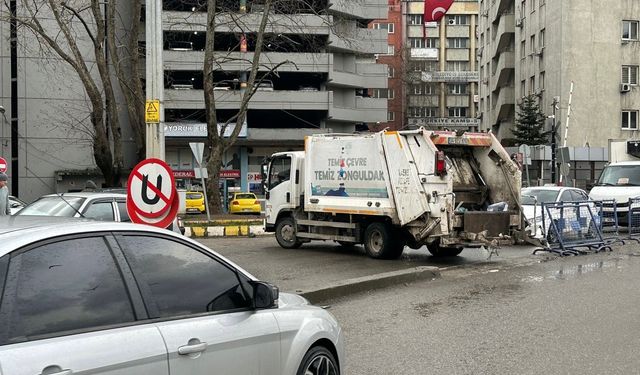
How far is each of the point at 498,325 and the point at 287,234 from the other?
930 cm

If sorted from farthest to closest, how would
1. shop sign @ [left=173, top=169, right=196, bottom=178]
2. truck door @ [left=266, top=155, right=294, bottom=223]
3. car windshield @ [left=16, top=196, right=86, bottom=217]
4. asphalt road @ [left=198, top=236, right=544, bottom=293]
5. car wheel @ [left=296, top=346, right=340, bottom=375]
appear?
shop sign @ [left=173, top=169, right=196, bottom=178], truck door @ [left=266, top=155, right=294, bottom=223], asphalt road @ [left=198, top=236, right=544, bottom=293], car windshield @ [left=16, top=196, right=86, bottom=217], car wheel @ [left=296, top=346, right=340, bottom=375]

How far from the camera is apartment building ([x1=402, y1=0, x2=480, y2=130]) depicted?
87.2 m

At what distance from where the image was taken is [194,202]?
137 ft

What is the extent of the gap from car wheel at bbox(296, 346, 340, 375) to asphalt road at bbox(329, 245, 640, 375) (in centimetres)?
155

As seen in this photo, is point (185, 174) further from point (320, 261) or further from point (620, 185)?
point (320, 261)

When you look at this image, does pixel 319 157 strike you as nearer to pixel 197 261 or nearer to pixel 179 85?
pixel 197 261

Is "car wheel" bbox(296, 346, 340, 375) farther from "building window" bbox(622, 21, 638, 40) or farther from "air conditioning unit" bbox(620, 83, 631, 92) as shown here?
"building window" bbox(622, 21, 638, 40)

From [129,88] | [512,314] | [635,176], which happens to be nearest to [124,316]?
[512,314]

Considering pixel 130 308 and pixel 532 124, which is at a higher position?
pixel 532 124

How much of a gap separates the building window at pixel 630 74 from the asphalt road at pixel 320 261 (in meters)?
33.0

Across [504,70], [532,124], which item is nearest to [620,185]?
[532,124]

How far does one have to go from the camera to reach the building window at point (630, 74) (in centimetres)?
4509

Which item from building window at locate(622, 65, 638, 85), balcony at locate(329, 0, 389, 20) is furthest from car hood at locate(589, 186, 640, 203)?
balcony at locate(329, 0, 389, 20)

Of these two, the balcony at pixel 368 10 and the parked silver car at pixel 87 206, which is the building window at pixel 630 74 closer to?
the balcony at pixel 368 10
